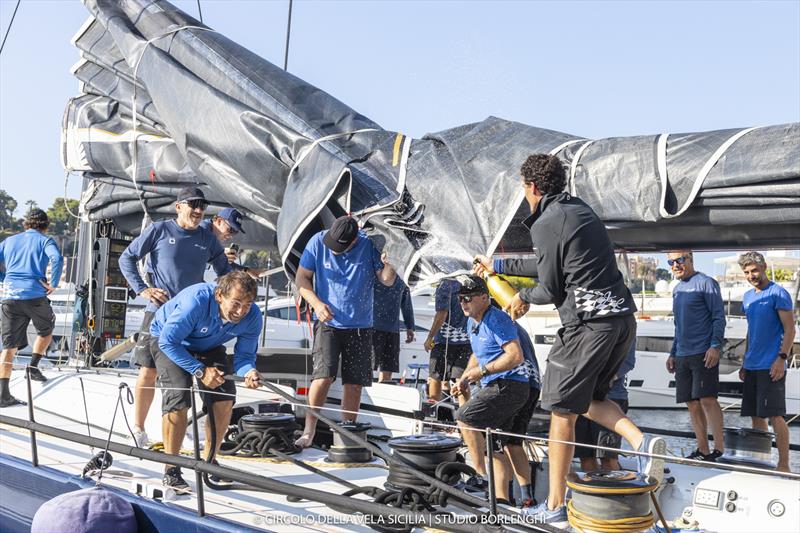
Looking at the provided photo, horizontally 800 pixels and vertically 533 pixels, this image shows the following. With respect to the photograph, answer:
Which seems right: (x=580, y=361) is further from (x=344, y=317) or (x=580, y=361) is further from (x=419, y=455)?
(x=344, y=317)

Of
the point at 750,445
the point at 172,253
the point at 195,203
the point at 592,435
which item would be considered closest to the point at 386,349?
the point at 172,253

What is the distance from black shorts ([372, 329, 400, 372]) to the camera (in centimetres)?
739

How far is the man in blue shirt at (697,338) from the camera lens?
592 cm

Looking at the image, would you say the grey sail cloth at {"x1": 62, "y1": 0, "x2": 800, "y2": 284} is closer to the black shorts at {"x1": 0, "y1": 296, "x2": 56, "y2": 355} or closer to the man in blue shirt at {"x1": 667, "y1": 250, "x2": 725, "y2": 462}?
the black shorts at {"x1": 0, "y1": 296, "x2": 56, "y2": 355}

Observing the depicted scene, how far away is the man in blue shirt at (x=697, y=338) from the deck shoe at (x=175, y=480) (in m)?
3.65

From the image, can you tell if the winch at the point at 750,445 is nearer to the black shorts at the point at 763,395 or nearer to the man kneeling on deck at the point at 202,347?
the black shorts at the point at 763,395

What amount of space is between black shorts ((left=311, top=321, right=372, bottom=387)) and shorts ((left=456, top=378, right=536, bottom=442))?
36.5 inches

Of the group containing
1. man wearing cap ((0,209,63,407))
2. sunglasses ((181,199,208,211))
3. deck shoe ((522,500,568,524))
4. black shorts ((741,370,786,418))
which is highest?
sunglasses ((181,199,208,211))

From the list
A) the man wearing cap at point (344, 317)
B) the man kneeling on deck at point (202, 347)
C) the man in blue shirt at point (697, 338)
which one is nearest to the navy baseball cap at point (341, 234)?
the man wearing cap at point (344, 317)

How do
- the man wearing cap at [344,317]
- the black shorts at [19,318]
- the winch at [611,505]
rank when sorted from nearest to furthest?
the winch at [611,505] < the man wearing cap at [344,317] < the black shorts at [19,318]

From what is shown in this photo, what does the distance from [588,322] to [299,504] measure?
1.56 meters

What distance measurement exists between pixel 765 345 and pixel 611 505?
133 inches

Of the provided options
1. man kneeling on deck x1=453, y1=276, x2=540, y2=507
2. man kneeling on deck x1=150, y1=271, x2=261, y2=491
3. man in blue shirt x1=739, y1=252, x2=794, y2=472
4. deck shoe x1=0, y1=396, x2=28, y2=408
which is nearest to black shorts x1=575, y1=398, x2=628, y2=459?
man kneeling on deck x1=453, y1=276, x2=540, y2=507

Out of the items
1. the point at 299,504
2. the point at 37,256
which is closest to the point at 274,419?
the point at 299,504
